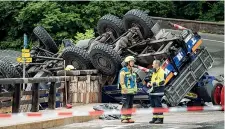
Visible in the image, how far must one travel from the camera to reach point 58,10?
2855 cm

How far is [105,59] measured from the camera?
15.7 meters

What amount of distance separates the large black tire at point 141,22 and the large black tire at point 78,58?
1970 mm

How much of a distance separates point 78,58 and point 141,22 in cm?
236

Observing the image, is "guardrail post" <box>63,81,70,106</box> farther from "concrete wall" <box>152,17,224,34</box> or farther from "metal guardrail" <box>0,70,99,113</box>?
"concrete wall" <box>152,17,224,34</box>

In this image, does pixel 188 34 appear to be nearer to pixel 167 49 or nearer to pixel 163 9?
pixel 167 49

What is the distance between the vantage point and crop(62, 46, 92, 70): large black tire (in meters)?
16.2

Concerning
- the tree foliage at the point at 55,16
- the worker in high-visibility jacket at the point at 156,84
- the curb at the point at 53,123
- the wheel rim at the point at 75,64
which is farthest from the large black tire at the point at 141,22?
the tree foliage at the point at 55,16

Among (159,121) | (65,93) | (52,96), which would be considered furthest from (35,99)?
(159,121)

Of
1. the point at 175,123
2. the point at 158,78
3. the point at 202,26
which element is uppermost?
the point at 202,26

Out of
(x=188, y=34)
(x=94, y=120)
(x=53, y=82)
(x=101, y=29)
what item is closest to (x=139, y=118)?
(x=94, y=120)

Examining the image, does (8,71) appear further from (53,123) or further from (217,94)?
(217,94)

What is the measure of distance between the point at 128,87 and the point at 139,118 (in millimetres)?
1693

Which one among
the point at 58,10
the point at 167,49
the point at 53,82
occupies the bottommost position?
the point at 53,82

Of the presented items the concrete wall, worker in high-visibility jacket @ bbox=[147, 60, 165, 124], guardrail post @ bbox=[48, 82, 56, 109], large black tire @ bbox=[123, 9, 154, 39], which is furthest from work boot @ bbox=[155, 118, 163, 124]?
the concrete wall
